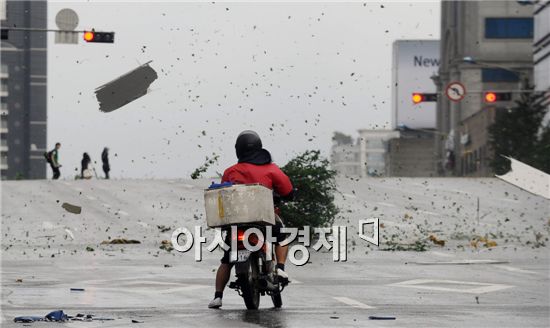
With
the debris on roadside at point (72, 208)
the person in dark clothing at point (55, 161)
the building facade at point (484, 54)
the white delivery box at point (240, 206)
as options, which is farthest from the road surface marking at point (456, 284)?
the building facade at point (484, 54)

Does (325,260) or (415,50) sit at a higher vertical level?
(415,50)

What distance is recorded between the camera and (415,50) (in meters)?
158

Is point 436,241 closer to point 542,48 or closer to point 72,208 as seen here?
point 72,208

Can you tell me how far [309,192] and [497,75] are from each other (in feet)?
302

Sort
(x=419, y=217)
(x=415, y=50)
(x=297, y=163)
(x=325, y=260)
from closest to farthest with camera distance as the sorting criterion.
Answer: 1. (x=325, y=260)
2. (x=297, y=163)
3. (x=419, y=217)
4. (x=415, y=50)

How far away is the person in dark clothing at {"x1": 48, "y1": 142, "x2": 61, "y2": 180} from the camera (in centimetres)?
5634

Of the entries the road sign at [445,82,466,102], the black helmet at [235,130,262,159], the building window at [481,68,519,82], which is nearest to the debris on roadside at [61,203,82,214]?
the road sign at [445,82,466,102]

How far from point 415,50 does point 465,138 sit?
41.2 m

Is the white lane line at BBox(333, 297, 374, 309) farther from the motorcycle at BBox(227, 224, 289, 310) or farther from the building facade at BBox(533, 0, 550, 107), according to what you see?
the building facade at BBox(533, 0, 550, 107)

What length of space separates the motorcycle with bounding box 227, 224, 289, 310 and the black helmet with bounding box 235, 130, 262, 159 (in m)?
0.81

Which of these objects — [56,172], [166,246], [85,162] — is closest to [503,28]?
[85,162]

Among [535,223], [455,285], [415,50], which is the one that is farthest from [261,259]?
[415,50]

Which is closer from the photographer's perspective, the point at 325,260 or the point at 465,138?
the point at 325,260

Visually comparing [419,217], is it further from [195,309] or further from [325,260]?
[195,309]
